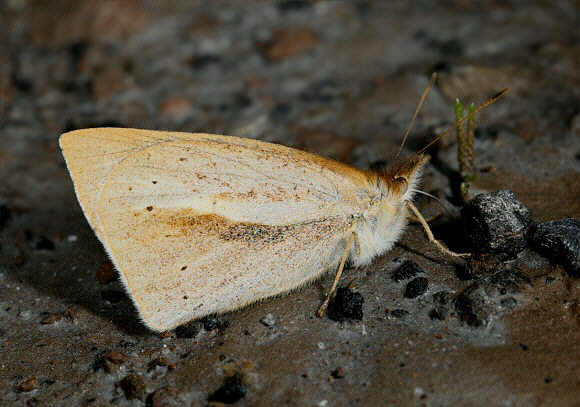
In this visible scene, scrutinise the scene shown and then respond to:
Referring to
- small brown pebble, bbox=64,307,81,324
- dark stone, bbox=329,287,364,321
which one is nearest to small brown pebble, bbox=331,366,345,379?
dark stone, bbox=329,287,364,321

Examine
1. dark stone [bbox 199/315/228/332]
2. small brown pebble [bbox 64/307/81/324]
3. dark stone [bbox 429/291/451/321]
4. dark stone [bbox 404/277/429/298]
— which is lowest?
small brown pebble [bbox 64/307/81/324]

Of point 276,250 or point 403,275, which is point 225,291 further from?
point 403,275

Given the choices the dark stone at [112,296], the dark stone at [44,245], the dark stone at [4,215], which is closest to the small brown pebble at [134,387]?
the dark stone at [112,296]

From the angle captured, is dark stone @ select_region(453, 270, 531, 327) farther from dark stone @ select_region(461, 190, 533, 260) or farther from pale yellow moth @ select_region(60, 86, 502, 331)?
pale yellow moth @ select_region(60, 86, 502, 331)

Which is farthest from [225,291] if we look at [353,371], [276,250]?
[353,371]

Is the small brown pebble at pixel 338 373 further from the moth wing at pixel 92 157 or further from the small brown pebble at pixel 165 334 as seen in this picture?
the moth wing at pixel 92 157
